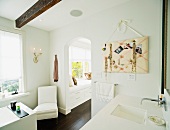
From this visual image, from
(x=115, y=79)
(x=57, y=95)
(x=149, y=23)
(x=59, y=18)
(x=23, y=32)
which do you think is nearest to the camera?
(x=149, y=23)

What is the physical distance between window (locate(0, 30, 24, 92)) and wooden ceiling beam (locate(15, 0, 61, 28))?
465 millimetres

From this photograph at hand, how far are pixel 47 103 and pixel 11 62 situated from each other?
1.40 metres

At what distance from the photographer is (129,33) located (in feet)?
5.72

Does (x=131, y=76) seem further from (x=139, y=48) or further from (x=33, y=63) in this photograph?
(x=33, y=63)

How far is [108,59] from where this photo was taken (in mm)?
1966

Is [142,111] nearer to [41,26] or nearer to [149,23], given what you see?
[149,23]

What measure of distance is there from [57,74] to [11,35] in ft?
4.99

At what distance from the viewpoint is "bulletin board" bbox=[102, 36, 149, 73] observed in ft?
5.27

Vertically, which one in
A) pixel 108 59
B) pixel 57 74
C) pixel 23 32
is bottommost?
pixel 57 74

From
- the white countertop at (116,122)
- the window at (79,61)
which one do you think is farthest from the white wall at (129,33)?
the window at (79,61)

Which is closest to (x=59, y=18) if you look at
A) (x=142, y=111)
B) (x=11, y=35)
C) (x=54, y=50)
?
(x=54, y=50)

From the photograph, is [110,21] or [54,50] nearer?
[110,21]

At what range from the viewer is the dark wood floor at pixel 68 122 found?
7.43 feet

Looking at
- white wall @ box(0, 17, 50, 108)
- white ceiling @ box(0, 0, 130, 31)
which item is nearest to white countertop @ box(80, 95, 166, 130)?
white ceiling @ box(0, 0, 130, 31)
